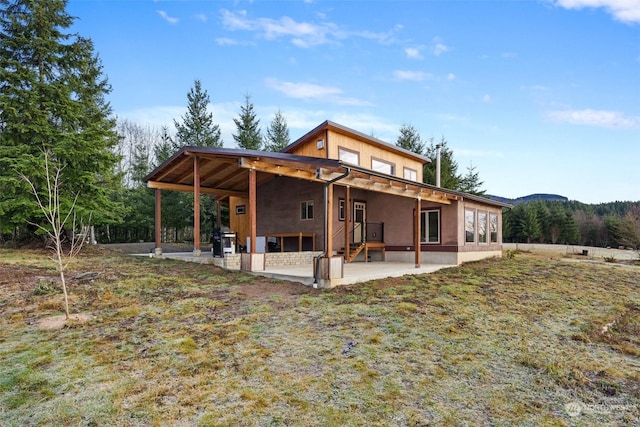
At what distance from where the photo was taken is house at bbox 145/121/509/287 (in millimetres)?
11578

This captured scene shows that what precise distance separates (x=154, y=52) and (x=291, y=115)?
567 inches

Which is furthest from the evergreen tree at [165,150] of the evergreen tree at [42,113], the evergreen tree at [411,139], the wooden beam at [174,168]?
the evergreen tree at [411,139]

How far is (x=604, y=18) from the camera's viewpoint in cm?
1115

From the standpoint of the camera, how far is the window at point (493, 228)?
612 inches

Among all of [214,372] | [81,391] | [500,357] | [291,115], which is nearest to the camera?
[81,391]

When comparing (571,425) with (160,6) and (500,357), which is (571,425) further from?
(160,6)

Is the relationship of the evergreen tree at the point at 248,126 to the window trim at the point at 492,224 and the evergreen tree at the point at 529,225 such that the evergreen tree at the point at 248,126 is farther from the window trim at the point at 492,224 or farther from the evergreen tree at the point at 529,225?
the evergreen tree at the point at 529,225

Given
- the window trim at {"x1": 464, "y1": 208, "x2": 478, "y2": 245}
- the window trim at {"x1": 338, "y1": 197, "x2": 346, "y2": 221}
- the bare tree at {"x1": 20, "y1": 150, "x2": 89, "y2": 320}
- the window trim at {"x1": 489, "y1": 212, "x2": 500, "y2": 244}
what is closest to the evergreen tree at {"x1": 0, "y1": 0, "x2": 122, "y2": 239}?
the bare tree at {"x1": 20, "y1": 150, "x2": 89, "y2": 320}

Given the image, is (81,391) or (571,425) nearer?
(571,425)

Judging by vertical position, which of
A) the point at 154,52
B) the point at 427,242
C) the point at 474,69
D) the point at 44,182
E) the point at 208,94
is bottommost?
the point at 427,242

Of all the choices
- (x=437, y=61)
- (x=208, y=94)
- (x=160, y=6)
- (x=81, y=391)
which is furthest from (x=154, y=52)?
(x=81, y=391)

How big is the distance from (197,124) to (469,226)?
19.5m

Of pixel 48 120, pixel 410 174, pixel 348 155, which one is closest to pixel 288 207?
pixel 348 155

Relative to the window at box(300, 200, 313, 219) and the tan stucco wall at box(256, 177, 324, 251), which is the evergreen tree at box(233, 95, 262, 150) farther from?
the window at box(300, 200, 313, 219)
